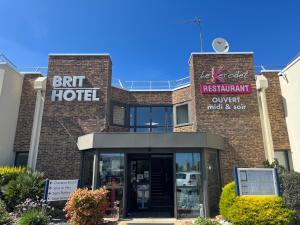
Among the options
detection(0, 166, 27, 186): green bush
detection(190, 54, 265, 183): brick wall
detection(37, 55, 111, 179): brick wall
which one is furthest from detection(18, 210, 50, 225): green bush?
detection(190, 54, 265, 183): brick wall

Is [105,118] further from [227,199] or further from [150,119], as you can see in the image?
[227,199]

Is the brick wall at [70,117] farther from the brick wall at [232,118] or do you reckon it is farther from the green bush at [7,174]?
the brick wall at [232,118]

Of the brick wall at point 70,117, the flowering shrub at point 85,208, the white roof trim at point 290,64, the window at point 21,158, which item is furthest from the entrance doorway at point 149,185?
the white roof trim at point 290,64

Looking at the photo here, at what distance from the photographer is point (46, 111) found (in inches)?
489

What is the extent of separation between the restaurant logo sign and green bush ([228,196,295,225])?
560 cm

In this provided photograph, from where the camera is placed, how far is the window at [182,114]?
13.7 meters

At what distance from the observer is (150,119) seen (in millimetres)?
14367

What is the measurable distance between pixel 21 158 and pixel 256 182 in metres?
11.0

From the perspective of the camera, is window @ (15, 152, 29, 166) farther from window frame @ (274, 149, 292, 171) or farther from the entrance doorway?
window frame @ (274, 149, 292, 171)

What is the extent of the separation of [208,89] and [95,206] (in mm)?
7740

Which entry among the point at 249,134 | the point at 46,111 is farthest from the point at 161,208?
the point at 46,111

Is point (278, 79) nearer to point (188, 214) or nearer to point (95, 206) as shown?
point (188, 214)

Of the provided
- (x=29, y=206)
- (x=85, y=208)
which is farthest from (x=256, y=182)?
(x=29, y=206)

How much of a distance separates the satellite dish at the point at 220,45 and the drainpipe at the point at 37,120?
9.18 meters
